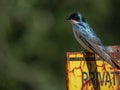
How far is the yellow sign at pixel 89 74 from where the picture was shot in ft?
15.9

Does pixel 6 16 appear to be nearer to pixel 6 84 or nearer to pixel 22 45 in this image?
pixel 22 45

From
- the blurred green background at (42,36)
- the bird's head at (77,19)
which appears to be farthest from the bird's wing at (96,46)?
the blurred green background at (42,36)

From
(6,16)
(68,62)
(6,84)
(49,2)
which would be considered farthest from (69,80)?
(49,2)

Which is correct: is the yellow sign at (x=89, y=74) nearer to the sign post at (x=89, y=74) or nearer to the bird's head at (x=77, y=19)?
the sign post at (x=89, y=74)

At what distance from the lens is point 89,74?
487 centimetres

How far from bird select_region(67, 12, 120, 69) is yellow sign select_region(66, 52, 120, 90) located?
6 cm

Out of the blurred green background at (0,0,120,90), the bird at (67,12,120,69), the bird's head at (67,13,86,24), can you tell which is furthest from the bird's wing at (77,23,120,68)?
the blurred green background at (0,0,120,90)

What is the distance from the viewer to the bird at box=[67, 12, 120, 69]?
16.1 feet

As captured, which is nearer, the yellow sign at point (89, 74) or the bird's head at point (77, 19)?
the yellow sign at point (89, 74)

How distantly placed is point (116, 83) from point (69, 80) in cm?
30

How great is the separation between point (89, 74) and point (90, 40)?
106cm

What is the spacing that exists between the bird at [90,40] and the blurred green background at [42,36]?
2012mm

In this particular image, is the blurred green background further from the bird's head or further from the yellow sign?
the yellow sign

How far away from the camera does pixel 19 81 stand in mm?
8312
